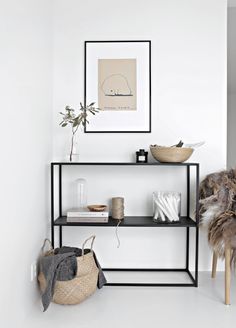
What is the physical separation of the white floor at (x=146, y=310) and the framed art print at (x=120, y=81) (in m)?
1.26

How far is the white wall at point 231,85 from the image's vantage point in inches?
126

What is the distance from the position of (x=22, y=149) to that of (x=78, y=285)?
0.92 metres

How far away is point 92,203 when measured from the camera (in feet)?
9.07

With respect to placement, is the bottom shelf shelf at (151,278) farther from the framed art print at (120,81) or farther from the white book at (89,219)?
the framed art print at (120,81)

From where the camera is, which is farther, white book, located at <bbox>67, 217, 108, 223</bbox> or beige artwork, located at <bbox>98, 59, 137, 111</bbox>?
beige artwork, located at <bbox>98, 59, 137, 111</bbox>

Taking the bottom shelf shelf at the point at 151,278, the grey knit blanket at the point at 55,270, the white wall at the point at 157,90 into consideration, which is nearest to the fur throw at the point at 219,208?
the white wall at the point at 157,90

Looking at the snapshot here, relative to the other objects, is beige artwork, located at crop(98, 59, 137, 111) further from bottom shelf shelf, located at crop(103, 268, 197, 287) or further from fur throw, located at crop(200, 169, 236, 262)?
bottom shelf shelf, located at crop(103, 268, 197, 287)

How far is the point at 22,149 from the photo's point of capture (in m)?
1.95

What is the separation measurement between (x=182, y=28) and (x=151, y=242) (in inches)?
69.8

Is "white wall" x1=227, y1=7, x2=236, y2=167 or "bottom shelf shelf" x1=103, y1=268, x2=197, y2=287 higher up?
"white wall" x1=227, y1=7, x2=236, y2=167

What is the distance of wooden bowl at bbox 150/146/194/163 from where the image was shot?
2.40 metres

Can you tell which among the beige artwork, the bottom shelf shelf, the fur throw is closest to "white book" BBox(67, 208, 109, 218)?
the bottom shelf shelf

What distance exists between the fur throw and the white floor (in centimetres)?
35

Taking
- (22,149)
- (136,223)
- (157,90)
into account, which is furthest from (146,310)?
(157,90)
